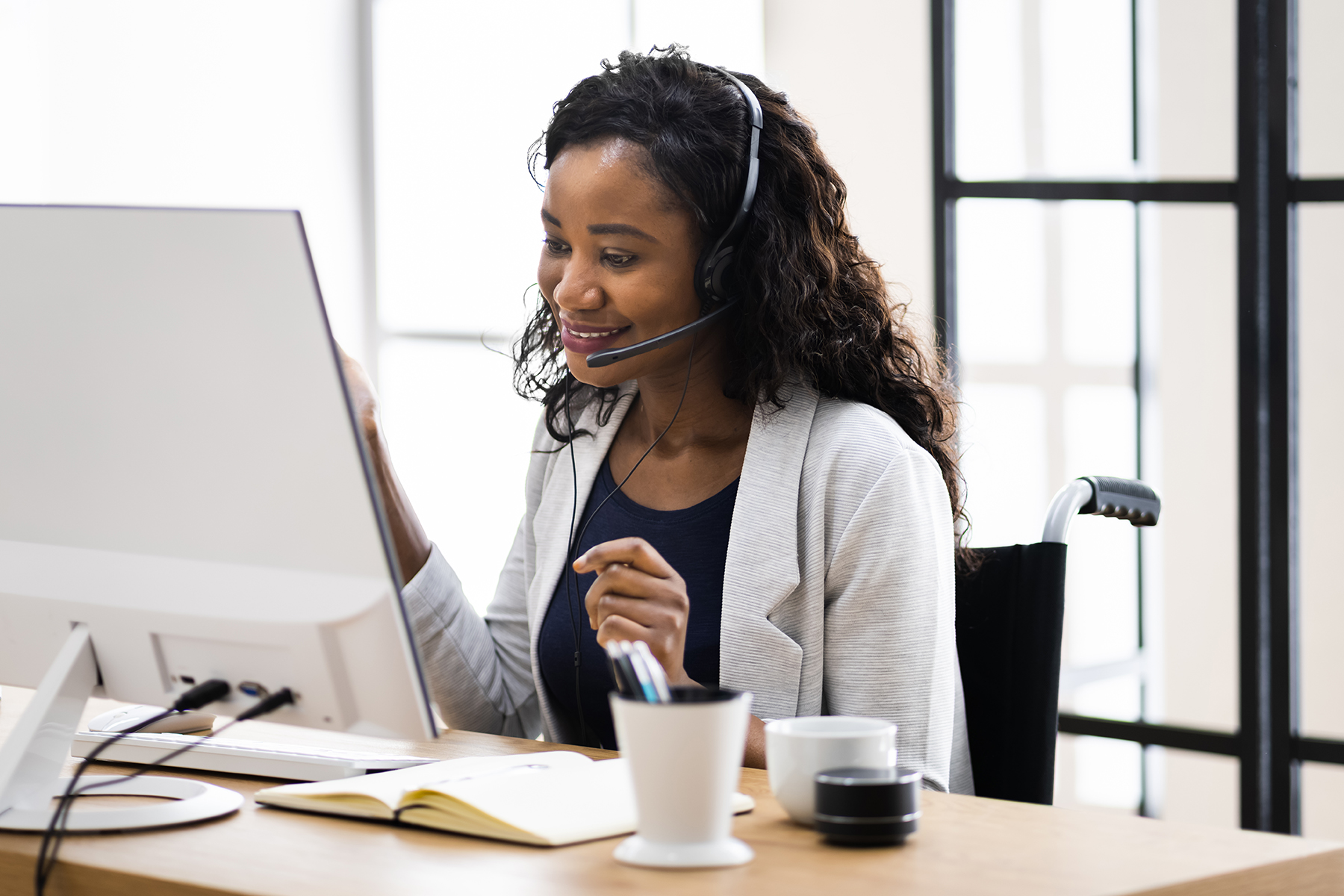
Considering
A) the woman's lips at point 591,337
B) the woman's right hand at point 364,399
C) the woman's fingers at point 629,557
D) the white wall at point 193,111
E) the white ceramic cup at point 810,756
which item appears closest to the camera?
the white ceramic cup at point 810,756

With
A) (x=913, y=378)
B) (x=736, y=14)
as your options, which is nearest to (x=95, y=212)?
(x=913, y=378)

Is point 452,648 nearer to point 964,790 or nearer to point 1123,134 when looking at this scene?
point 964,790

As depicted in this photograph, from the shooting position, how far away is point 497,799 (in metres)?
0.82

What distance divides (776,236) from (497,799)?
0.72 metres

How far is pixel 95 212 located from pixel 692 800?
500 mm

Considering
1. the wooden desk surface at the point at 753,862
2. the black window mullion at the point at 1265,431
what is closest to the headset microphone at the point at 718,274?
the wooden desk surface at the point at 753,862

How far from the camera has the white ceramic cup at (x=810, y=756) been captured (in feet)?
2.61

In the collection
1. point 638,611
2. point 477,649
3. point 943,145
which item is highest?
point 943,145

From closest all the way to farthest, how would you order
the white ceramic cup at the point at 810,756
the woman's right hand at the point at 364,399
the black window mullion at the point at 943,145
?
the white ceramic cup at the point at 810,756 → the woman's right hand at the point at 364,399 → the black window mullion at the point at 943,145

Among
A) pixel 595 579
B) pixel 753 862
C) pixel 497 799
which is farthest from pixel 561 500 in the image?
pixel 753 862

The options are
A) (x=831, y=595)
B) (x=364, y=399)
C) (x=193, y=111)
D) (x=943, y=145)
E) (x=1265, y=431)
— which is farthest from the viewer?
(x=193, y=111)

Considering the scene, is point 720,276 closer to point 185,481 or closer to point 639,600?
point 639,600

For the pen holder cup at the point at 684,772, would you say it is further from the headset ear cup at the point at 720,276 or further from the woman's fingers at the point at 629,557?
the headset ear cup at the point at 720,276

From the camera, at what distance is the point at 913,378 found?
140 centimetres
